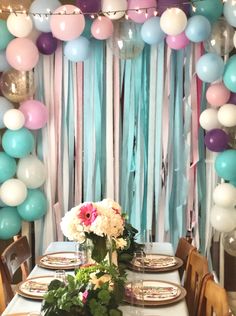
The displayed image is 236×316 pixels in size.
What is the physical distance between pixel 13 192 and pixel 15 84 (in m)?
0.77

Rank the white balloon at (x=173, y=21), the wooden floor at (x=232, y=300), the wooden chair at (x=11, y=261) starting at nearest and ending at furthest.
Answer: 1. the wooden chair at (x=11, y=261)
2. the white balloon at (x=173, y=21)
3. the wooden floor at (x=232, y=300)

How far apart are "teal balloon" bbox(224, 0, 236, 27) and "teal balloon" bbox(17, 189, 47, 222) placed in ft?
6.12

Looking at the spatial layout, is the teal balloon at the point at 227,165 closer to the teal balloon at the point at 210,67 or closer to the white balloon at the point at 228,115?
the white balloon at the point at 228,115

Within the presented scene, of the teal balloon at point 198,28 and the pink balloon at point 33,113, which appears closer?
the teal balloon at point 198,28

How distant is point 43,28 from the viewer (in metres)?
3.79

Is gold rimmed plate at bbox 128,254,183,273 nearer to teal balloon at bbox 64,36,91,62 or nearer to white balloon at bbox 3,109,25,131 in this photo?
white balloon at bbox 3,109,25,131

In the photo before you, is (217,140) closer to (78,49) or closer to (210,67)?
(210,67)

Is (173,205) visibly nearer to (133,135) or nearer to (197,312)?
(133,135)

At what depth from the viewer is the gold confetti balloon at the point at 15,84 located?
12.5ft

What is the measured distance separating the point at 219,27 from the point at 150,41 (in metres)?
0.49

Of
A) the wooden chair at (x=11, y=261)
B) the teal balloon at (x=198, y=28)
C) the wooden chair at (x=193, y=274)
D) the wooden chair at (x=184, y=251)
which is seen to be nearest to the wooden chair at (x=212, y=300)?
the wooden chair at (x=193, y=274)

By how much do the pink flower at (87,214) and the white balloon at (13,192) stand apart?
1.61m

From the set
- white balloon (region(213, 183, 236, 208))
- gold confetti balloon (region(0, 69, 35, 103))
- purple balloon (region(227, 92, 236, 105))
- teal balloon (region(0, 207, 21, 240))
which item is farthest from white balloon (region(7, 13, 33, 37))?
white balloon (region(213, 183, 236, 208))

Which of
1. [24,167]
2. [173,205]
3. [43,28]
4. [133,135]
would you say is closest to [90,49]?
[43,28]
